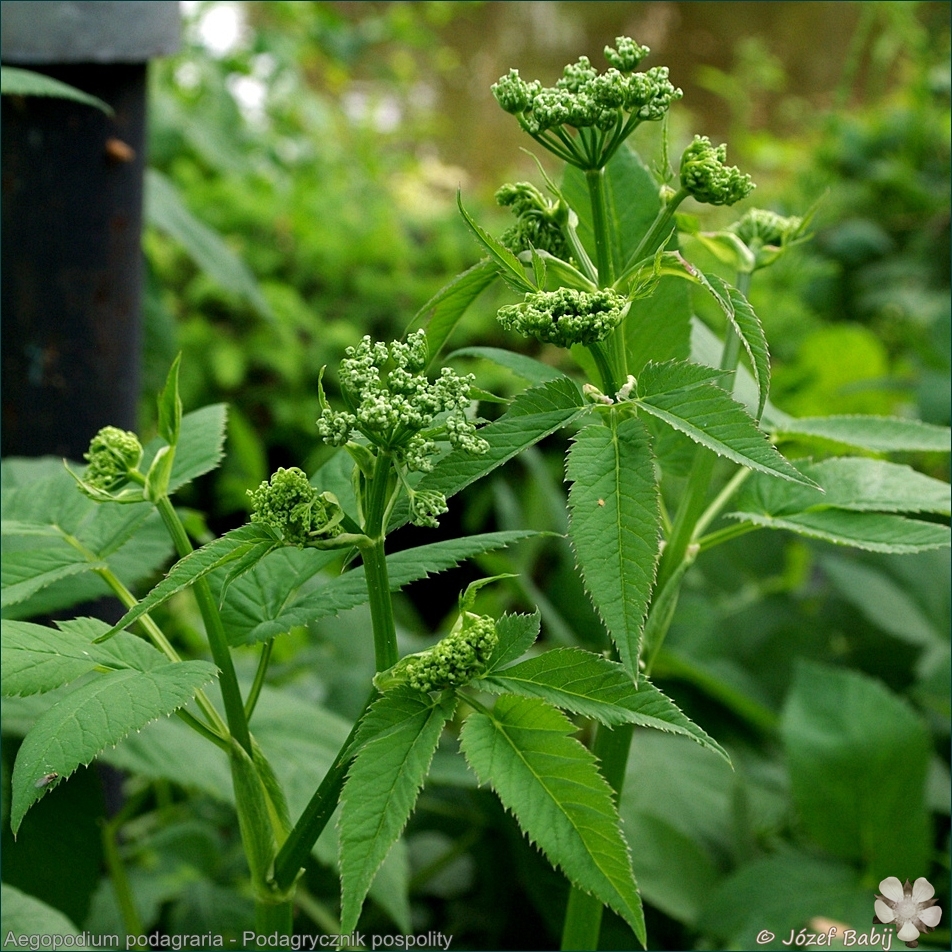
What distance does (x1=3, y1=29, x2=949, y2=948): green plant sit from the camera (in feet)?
1.98

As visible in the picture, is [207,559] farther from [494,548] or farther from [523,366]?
[523,366]

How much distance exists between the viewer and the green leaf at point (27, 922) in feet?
2.91

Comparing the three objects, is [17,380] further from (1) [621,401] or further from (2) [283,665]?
(1) [621,401]

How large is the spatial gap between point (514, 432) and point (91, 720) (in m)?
0.28

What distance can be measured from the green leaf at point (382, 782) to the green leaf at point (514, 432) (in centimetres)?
11

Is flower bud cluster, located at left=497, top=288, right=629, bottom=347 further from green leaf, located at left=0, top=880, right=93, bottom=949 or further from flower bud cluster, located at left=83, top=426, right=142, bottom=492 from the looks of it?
green leaf, located at left=0, top=880, right=93, bottom=949

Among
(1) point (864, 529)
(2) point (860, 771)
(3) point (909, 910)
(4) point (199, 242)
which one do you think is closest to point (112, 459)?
(1) point (864, 529)

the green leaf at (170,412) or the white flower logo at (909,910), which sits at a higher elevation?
the green leaf at (170,412)

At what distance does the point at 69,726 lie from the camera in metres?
0.63

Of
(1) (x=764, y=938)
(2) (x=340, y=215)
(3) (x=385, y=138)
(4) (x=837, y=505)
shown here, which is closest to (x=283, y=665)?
(1) (x=764, y=938)

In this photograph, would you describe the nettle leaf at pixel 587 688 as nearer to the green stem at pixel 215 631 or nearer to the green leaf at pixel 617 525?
the green leaf at pixel 617 525

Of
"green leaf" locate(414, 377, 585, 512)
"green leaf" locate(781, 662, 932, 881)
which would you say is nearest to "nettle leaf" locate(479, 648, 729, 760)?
"green leaf" locate(414, 377, 585, 512)

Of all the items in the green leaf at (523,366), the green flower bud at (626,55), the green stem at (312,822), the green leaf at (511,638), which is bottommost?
the green stem at (312,822)

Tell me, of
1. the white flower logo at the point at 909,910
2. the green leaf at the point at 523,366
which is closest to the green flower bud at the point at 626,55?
the green leaf at the point at 523,366
